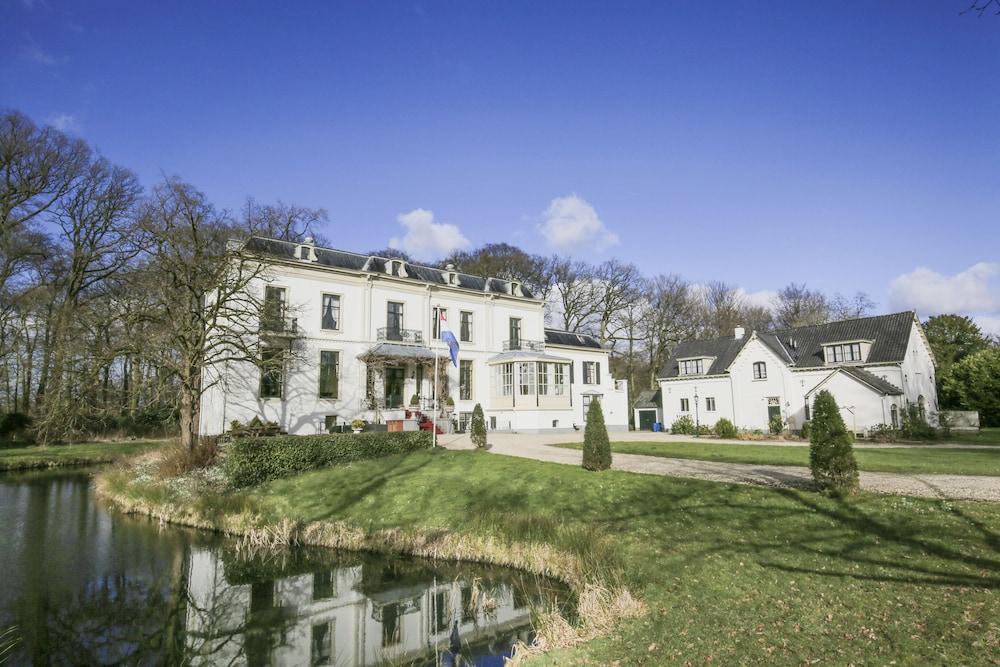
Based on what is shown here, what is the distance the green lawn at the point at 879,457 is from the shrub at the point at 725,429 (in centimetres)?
826

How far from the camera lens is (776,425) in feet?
92.4

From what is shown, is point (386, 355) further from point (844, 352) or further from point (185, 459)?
point (844, 352)

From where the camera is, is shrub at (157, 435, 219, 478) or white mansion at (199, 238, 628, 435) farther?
white mansion at (199, 238, 628, 435)

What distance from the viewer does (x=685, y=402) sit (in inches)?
1326

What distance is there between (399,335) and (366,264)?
3.79 meters

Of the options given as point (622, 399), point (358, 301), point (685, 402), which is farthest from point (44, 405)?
point (685, 402)

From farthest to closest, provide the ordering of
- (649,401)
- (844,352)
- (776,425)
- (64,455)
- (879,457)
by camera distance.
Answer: (649,401) < (844,352) < (776,425) < (64,455) < (879,457)

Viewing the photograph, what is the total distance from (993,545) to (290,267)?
23465 millimetres

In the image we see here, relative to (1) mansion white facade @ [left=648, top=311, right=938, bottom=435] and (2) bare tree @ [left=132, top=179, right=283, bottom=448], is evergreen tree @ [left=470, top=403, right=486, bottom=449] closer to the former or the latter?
(2) bare tree @ [left=132, top=179, right=283, bottom=448]

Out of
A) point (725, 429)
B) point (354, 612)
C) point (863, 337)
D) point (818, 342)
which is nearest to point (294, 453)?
point (354, 612)

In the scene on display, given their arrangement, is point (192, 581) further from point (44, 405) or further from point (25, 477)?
point (25, 477)

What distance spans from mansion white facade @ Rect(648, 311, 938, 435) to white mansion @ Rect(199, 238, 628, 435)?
257 inches

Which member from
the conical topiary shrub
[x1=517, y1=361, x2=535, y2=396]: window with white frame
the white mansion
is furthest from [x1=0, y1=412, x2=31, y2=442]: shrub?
the conical topiary shrub

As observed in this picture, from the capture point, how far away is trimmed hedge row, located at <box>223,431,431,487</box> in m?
14.5
